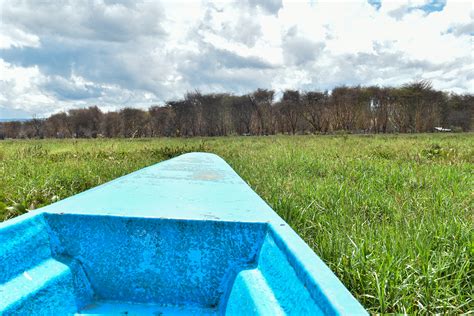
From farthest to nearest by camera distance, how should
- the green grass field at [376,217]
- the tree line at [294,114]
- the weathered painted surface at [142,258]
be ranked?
1. the tree line at [294,114]
2. the green grass field at [376,217]
3. the weathered painted surface at [142,258]

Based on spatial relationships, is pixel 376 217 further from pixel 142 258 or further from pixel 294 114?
pixel 294 114

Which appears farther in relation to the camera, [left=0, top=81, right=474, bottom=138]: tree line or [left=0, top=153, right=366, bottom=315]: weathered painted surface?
[left=0, top=81, right=474, bottom=138]: tree line

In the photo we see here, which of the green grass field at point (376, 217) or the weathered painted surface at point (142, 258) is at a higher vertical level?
the weathered painted surface at point (142, 258)

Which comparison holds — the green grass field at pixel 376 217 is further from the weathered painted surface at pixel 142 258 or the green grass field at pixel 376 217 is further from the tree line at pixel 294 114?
the tree line at pixel 294 114

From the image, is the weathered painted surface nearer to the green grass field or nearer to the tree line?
the green grass field

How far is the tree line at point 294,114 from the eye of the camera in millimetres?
29078

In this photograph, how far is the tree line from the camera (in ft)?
95.4

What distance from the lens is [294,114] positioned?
31.5 metres

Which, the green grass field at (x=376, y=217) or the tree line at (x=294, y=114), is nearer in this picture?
the green grass field at (x=376, y=217)

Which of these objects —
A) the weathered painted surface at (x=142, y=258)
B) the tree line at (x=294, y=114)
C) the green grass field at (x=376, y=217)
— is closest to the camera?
the weathered painted surface at (x=142, y=258)

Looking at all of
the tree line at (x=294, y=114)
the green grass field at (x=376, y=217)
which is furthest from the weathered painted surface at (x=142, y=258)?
the tree line at (x=294, y=114)

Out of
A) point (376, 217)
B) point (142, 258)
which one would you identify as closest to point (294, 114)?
point (376, 217)

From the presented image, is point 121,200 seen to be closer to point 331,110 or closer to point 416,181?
point 416,181

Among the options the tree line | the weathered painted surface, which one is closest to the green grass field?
the weathered painted surface
